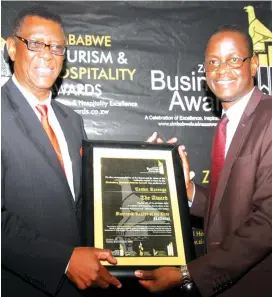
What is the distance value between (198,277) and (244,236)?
0.35 meters

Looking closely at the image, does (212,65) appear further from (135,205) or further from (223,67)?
(135,205)

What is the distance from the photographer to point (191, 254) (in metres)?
2.31

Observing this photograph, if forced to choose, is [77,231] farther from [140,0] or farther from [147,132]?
[140,0]

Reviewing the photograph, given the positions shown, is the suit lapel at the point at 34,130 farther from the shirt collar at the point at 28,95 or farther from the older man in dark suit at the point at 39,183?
the shirt collar at the point at 28,95

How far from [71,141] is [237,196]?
1.13m

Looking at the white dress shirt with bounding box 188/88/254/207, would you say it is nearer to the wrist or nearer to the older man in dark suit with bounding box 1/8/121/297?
the wrist

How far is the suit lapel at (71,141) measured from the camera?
251 centimetres

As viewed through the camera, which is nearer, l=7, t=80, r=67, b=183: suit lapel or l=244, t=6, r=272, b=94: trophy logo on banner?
l=7, t=80, r=67, b=183: suit lapel

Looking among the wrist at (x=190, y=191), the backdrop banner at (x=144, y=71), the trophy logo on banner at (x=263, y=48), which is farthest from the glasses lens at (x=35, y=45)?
the trophy logo on banner at (x=263, y=48)

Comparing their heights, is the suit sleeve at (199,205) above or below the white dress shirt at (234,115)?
below

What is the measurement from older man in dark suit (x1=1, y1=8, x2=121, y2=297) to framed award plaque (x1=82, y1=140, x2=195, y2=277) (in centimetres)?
12

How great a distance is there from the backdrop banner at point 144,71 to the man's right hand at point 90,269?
61.0 inches

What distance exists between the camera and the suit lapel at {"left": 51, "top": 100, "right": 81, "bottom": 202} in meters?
2.51

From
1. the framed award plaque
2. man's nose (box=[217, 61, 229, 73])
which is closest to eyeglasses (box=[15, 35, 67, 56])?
the framed award plaque
